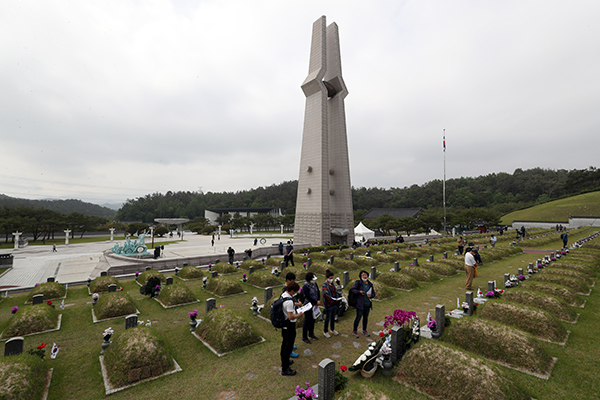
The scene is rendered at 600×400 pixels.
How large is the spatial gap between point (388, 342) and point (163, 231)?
200ft

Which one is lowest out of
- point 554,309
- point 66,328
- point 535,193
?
point 66,328

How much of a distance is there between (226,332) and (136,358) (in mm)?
2397

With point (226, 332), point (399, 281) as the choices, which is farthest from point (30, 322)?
point (399, 281)

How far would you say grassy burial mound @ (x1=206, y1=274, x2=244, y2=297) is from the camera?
44.5ft

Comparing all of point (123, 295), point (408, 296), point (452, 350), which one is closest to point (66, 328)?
point (123, 295)

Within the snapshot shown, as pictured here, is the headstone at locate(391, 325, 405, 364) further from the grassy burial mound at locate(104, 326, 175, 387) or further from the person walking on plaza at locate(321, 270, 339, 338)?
the grassy burial mound at locate(104, 326, 175, 387)

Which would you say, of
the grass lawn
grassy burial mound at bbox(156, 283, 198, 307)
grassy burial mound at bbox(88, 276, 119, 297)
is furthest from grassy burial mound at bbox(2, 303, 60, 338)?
grassy burial mound at bbox(88, 276, 119, 297)

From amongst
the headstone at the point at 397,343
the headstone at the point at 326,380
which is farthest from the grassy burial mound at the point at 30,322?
the headstone at the point at 397,343

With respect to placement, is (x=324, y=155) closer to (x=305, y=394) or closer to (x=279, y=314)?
(x=279, y=314)

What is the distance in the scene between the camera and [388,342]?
251 inches

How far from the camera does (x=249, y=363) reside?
6895 millimetres

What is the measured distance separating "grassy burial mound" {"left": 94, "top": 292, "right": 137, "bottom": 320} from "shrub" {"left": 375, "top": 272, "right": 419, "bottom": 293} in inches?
510

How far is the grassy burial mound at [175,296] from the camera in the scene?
1197 centimetres

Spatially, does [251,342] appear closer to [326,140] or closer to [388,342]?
[388,342]
